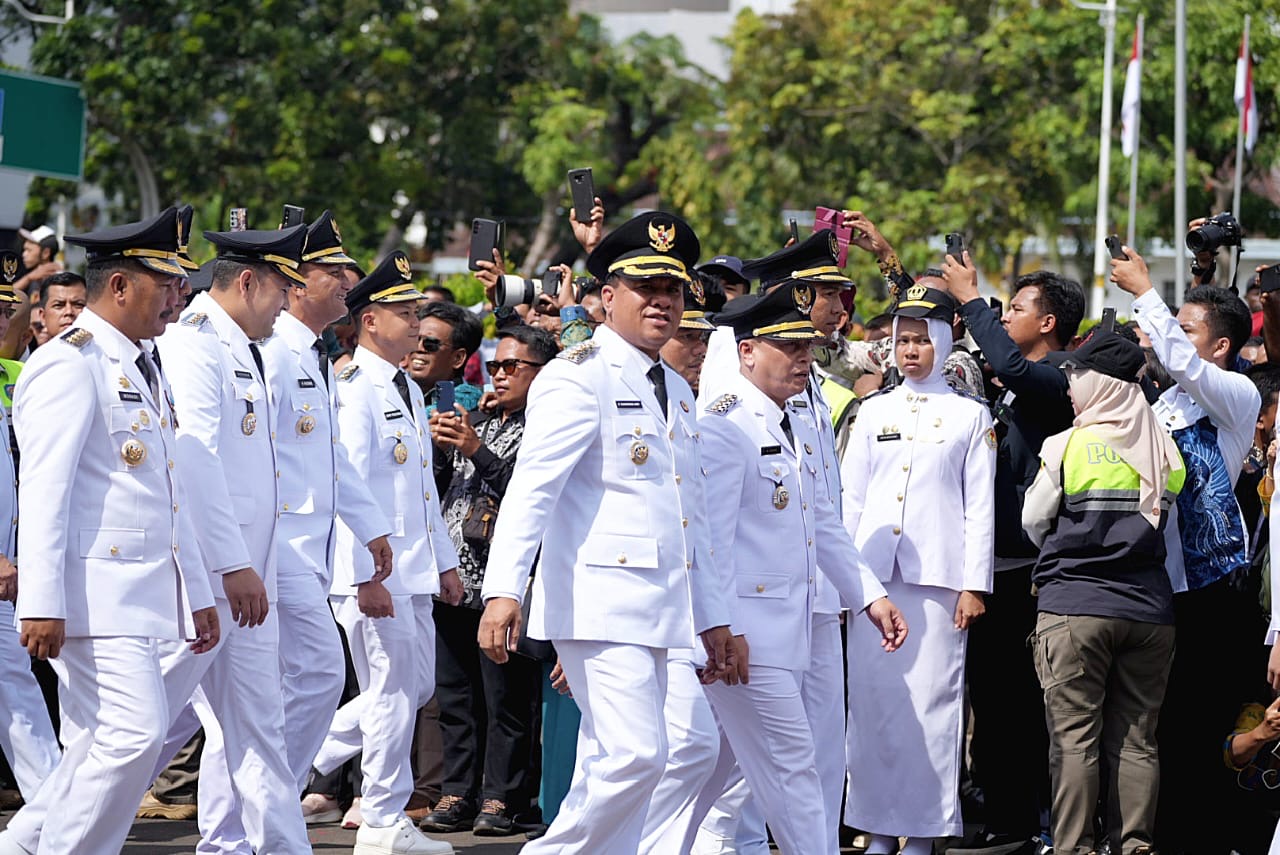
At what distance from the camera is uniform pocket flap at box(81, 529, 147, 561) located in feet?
19.7

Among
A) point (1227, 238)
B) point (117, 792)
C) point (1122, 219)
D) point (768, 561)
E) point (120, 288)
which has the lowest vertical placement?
point (117, 792)

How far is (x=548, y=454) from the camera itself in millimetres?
6055

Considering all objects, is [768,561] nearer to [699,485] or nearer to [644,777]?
[699,485]

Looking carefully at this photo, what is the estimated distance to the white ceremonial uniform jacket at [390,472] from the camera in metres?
8.30

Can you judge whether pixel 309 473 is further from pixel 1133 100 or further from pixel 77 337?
pixel 1133 100

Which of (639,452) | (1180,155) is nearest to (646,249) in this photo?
(639,452)

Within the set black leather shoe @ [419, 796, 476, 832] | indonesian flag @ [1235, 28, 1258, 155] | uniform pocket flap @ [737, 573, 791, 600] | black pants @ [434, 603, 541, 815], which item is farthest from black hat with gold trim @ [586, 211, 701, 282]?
indonesian flag @ [1235, 28, 1258, 155]

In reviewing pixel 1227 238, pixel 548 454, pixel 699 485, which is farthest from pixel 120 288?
pixel 1227 238

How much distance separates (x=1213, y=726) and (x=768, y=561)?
236 centimetres

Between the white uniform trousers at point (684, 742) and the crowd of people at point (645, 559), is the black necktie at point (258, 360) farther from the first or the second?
the white uniform trousers at point (684, 742)

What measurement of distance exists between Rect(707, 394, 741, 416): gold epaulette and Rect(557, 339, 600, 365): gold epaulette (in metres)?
0.81

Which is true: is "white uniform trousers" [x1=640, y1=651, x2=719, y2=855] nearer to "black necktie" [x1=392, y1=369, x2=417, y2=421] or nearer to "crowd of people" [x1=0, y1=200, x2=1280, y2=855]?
"crowd of people" [x1=0, y1=200, x2=1280, y2=855]

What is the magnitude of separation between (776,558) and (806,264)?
158 centimetres

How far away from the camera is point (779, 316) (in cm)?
716
